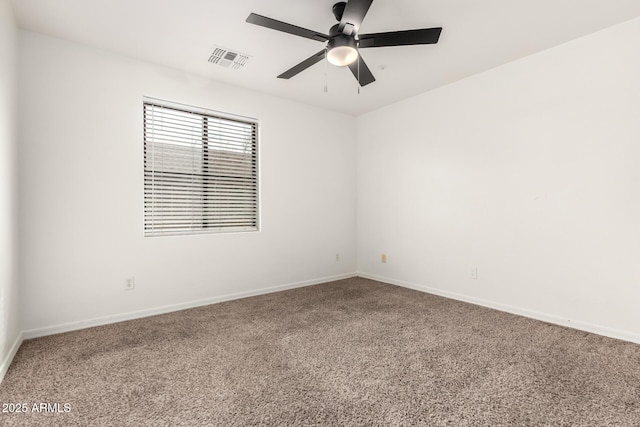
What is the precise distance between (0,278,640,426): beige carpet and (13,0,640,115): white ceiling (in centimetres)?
252

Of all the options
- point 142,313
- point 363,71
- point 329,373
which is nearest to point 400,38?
point 363,71

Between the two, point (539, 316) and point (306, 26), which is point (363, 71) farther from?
point (539, 316)

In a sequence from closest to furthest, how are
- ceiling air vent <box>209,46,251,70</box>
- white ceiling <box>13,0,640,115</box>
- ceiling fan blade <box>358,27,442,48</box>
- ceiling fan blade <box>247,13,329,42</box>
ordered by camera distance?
ceiling fan blade <box>247,13,329,42</box>
ceiling fan blade <box>358,27,442,48</box>
white ceiling <box>13,0,640,115</box>
ceiling air vent <box>209,46,251,70</box>

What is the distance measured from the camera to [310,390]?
1.79m

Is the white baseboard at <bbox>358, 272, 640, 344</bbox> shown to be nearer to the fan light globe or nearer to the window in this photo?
the window

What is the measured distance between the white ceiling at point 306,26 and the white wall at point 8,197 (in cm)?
38

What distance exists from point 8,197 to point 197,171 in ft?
5.19

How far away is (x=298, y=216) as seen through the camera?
4250 millimetres

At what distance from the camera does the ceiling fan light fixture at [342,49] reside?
214 cm

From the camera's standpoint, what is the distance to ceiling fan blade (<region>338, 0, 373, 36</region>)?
188 centimetres

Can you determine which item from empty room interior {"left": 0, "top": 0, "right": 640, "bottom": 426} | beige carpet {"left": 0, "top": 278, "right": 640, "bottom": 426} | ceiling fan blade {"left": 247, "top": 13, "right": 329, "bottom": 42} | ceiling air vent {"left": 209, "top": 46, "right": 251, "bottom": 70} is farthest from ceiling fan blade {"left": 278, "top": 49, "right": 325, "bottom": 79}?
beige carpet {"left": 0, "top": 278, "right": 640, "bottom": 426}

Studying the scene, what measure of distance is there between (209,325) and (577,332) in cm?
319

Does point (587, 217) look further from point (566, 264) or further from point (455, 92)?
point (455, 92)

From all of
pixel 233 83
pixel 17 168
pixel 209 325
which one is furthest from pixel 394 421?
pixel 233 83
